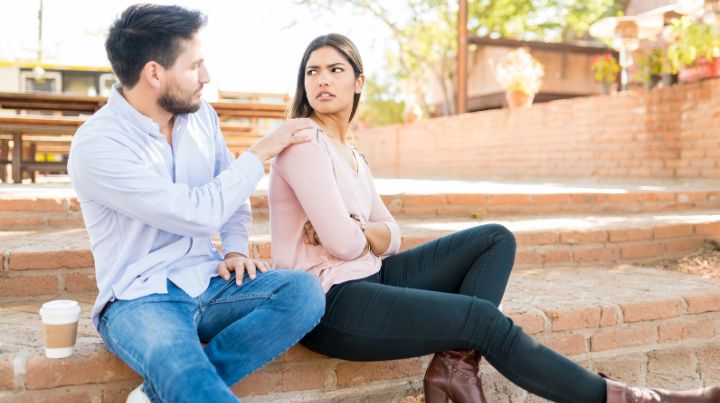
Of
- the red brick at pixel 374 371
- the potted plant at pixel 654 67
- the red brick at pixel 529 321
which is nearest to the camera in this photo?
the red brick at pixel 374 371

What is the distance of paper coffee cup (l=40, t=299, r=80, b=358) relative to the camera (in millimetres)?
1601

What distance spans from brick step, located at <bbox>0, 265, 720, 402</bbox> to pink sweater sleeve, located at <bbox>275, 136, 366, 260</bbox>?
41 centimetres

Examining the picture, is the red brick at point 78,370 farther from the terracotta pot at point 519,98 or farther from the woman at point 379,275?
the terracotta pot at point 519,98

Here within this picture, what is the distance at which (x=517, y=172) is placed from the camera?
8.52 m

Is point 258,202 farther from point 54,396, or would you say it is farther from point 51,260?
point 54,396

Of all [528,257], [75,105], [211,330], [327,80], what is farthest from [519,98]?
[211,330]

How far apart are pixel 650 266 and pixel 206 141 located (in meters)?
2.81

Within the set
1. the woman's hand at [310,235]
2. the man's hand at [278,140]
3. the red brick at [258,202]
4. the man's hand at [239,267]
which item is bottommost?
the man's hand at [239,267]

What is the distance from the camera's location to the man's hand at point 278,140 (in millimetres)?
1770

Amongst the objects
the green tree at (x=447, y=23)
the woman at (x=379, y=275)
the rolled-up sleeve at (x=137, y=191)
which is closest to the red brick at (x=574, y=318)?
the woman at (x=379, y=275)

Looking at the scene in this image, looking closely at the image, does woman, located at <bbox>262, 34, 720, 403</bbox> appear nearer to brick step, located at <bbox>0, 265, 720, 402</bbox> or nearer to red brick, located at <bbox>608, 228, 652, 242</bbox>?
brick step, located at <bbox>0, 265, 720, 402</bbox>

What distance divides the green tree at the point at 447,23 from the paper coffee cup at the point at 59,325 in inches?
504

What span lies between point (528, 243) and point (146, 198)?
244 centimetres

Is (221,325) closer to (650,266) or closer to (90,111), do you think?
(650,266)
